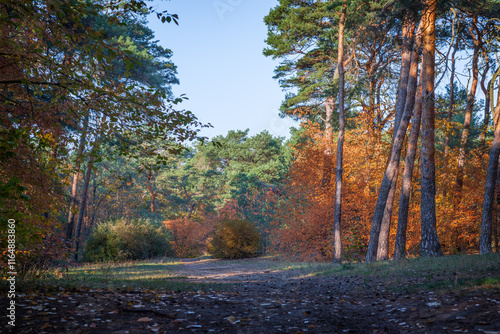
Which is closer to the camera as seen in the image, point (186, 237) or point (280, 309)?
point (280, 309)

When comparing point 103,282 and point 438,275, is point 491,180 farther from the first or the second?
A: point 103,282

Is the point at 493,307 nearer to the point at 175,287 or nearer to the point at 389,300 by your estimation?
the point at 389,300

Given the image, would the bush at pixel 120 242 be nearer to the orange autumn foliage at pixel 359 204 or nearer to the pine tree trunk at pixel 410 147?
the orange autumn foliage at pixel 359 204

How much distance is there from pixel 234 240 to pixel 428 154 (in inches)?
636

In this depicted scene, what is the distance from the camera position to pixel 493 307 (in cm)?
400

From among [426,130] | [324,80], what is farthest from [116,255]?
[426,130]

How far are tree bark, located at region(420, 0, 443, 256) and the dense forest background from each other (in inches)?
1.6

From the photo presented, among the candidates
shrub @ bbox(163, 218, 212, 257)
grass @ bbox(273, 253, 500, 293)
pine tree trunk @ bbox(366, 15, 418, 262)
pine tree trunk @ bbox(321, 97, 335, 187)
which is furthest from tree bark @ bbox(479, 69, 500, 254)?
shrub @ bbox(163, 218, 212, 257)

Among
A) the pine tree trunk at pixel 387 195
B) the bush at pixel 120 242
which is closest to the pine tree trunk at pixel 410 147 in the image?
the pine tree trunk at pixel 387 195

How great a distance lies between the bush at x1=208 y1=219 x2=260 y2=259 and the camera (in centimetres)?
2438

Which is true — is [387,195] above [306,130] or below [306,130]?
below

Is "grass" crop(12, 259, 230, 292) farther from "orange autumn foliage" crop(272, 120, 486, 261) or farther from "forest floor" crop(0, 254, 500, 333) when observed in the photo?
"orange autumn foliage" crop(272, 120, 486, 261)

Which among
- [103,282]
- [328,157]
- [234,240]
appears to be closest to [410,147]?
[328,157]

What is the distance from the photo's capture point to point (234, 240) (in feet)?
80.3
